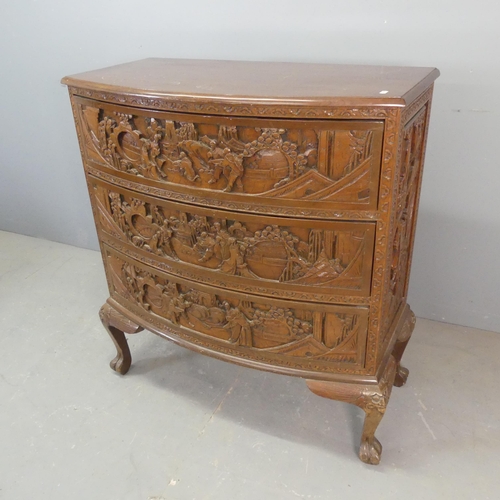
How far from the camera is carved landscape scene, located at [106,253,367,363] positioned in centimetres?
137

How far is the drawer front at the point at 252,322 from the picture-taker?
4.50 ft

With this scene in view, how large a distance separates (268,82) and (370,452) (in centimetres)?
114

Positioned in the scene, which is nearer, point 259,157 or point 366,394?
point 259,157

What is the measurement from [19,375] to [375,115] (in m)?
1.71

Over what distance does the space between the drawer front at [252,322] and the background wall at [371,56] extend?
0.86 m

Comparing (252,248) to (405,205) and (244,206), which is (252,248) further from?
(405,205)

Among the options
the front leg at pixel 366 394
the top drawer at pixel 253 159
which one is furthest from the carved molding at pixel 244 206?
the front leg at pixel 366 394

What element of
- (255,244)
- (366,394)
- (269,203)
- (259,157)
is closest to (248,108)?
(259,157)

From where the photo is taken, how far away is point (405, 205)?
4.74 ft

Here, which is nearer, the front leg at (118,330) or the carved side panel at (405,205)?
the carved side panel at (405,205)

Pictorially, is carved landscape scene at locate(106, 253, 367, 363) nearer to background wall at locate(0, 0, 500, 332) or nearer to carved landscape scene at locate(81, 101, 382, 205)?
carved landscape scene at locate(81, 101, 382, 205)

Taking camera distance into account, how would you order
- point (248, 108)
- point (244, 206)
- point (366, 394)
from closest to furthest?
point (248, 108)
point (244, 206)
point (366, 394)

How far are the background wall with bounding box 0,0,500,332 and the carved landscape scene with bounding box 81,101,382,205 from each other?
85cm

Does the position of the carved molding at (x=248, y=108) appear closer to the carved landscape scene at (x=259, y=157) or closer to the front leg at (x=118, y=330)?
the carved landscape scene at (x=259, y=157)
